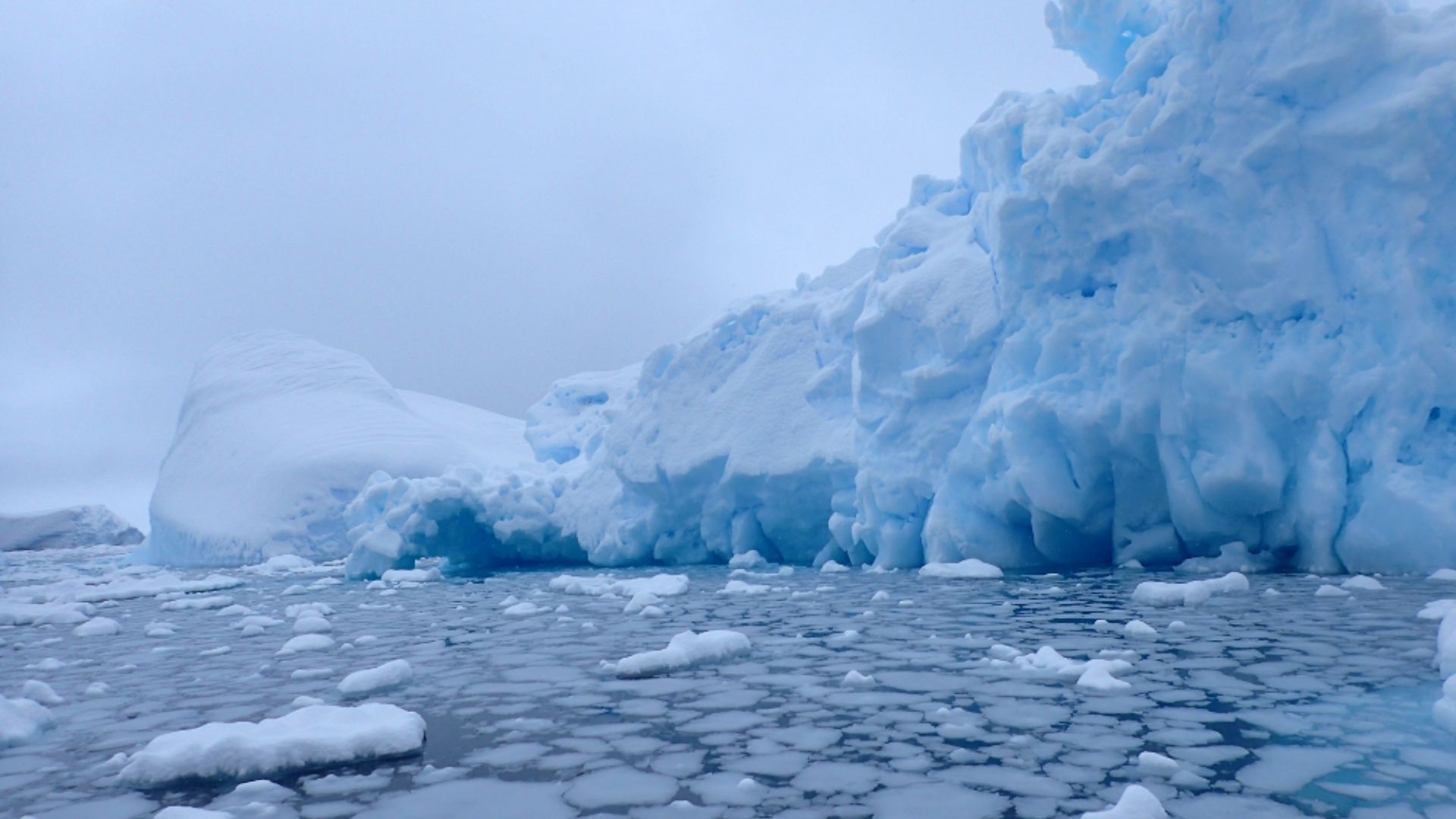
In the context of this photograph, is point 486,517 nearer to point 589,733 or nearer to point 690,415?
point 690,415

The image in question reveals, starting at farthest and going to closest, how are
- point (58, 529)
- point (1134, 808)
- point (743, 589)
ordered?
point (58, 529)
point (743, 589)
point (1134, 808)

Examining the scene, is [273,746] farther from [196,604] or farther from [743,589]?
[196,604]

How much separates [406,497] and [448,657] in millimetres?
10620

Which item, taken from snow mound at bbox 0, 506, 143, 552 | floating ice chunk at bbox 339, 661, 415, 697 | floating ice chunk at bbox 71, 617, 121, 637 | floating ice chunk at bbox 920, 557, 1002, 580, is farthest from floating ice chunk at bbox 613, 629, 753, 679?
snow mound at bbox 0, 506, 143, 552

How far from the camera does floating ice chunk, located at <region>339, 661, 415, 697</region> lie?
4395 millimetres

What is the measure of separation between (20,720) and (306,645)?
2.20m

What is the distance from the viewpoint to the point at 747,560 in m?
13.9

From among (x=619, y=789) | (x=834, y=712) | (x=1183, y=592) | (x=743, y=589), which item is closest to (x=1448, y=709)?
(x=834, y=712)

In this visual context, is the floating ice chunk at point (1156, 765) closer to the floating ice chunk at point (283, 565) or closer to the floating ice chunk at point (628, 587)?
the floating ice chunk at point (628, 587)

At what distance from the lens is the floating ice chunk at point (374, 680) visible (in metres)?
4.39

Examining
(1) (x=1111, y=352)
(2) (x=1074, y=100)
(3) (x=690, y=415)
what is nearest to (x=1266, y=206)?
(1) (x=1111, y=352)

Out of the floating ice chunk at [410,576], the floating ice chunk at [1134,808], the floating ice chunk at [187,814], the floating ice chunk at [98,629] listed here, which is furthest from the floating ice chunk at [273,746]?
the floating ice chunk at [410,576]

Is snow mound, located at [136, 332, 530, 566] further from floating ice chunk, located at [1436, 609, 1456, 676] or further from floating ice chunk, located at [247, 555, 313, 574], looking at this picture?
floating ice chunk, located at [1436, 609, 1456, 676]

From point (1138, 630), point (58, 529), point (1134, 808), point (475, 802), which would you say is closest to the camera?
point (1134, 808)
